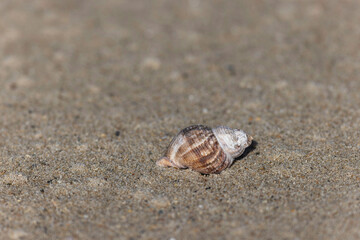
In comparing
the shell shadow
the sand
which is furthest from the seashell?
the shell shadow

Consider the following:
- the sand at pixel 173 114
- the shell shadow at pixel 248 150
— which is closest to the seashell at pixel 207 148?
the sand at pixel 173 114

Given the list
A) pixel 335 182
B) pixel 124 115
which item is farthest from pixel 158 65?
pixel 335 182

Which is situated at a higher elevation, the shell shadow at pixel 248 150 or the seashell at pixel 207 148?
the seashell at pixel 207 148

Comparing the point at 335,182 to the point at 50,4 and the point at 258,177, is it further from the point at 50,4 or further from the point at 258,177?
the point at 50,4

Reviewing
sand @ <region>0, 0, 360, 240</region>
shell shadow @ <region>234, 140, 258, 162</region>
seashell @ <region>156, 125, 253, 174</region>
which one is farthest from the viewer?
shell shadow @ <region>234, 140, 258, 162</region>

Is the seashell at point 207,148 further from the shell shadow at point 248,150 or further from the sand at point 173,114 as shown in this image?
the shell shadow at point 248,150

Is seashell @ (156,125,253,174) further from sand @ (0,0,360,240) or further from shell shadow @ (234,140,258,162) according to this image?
shell shadow @ (234,140,258,162)
